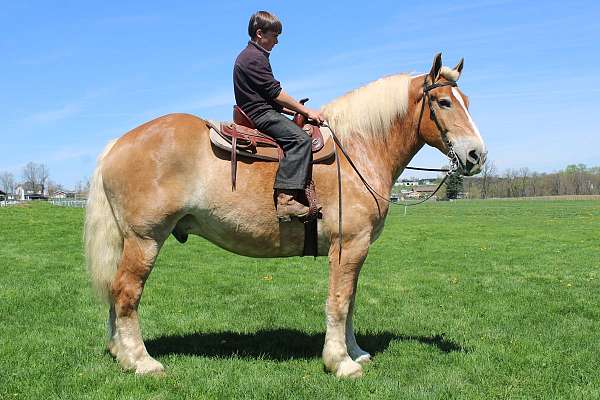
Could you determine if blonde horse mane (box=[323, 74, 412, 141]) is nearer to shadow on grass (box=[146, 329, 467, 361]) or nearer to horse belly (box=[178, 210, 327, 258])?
horse belly (box=[178, 210, 327, 258])

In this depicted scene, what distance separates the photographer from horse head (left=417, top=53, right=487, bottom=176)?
593cm

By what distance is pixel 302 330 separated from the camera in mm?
7879

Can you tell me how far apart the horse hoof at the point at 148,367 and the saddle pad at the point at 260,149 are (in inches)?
93.6

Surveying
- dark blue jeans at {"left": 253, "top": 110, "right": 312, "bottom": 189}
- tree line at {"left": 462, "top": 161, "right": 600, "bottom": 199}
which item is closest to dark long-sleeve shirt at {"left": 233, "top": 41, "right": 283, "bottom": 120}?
dark blue jeans at {"left": 253, "top": 110, "right": 312, "bottom": 189}

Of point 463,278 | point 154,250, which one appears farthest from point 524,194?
point 154,250

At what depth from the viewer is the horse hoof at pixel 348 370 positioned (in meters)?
5.73

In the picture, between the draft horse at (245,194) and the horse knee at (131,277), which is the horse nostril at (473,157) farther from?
the horse knee at (131,277)

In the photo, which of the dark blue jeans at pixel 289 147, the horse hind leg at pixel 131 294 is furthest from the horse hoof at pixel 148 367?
the dark blue jeans at pixel 289 147

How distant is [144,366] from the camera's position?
571 centimetres

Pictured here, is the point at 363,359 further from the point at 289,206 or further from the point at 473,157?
the point at 473,157

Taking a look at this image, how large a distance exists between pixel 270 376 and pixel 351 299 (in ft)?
4.31

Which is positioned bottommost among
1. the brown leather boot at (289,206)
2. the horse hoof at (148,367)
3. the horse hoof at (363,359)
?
the horse hoof at (363,359)

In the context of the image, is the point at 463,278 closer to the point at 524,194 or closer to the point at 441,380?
the point at 441,380

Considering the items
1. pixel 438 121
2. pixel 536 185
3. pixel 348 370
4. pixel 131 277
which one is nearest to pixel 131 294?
pixel 131 277
